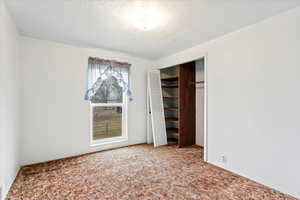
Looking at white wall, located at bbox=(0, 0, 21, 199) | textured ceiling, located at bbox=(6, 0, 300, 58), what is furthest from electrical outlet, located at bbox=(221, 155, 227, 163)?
white wall, located at bbox=(0, 0, 21, 199)

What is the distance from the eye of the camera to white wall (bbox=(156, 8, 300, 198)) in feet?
5.95

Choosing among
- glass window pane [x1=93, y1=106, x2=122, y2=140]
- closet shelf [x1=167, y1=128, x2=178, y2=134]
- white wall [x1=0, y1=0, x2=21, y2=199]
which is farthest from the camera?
closet shelf [x1=167, y1=128, x2=178, y2=134]

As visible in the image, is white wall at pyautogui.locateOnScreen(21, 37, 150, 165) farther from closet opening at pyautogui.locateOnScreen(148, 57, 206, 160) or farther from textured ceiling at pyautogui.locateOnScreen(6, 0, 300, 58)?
closet opening at pyautogui.locateOnScreen(148, 57, 206, 160)

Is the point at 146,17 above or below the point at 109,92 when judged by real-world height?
above

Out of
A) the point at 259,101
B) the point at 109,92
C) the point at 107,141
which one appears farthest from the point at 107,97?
the point at 259,101

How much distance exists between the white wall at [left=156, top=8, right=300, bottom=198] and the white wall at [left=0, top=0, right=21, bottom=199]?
2976 millimetres

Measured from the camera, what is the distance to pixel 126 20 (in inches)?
81.4

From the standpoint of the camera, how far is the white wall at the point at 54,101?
2.65 meters

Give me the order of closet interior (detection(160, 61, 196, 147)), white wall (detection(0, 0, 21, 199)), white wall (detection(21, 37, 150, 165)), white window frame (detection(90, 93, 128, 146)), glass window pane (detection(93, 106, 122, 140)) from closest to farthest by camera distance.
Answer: white wall (detection(0, 0, 21, 199)) < white wall (detection(21, 37, 150, 165)) < white window frame (detection(90, 93, 128, 146)) < glass window pane (detection(93, 106, 122, 140)) < closet interior (detection(160, 61, 196, 147))

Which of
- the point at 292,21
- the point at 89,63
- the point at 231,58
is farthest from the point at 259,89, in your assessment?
the point at 89,63

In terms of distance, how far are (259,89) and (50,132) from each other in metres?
3.57

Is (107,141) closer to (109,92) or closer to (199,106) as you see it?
(109,92)

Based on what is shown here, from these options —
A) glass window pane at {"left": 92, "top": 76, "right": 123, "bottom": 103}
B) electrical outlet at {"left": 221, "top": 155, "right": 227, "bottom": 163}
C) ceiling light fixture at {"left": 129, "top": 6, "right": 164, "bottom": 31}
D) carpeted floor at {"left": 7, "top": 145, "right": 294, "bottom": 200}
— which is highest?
ceiling light fixture at {"left": 129, "top": 6, "right": 164, "bottom": 31}

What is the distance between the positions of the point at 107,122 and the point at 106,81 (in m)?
0.98
